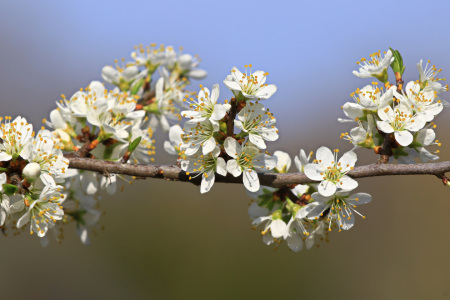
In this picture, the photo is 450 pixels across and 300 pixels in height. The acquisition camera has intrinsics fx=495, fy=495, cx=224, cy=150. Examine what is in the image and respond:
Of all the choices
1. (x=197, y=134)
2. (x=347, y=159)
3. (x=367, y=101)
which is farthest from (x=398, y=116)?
(x=197, y=134)

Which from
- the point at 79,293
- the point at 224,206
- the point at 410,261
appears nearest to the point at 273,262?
the point at 224,206

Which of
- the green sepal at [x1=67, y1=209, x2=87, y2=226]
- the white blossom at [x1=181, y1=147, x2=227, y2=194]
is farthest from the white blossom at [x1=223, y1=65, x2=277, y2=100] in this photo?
the green sepal at [x1=67, y1=209, x2=87, y2=226]

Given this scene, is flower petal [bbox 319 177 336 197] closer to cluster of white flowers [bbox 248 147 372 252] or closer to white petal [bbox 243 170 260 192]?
cluster of white flowers [bbox 248 147 372 252]

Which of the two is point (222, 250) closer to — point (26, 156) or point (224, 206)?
point (224, 206)

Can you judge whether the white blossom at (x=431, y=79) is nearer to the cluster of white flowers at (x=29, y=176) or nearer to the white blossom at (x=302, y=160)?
the white blossom at (x=302, y=160)

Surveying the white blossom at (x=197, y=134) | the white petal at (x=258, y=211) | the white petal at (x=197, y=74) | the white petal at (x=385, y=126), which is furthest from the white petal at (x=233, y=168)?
the white petal at (x=197, y=74)

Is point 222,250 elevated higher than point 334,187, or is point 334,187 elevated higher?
point 334,187
